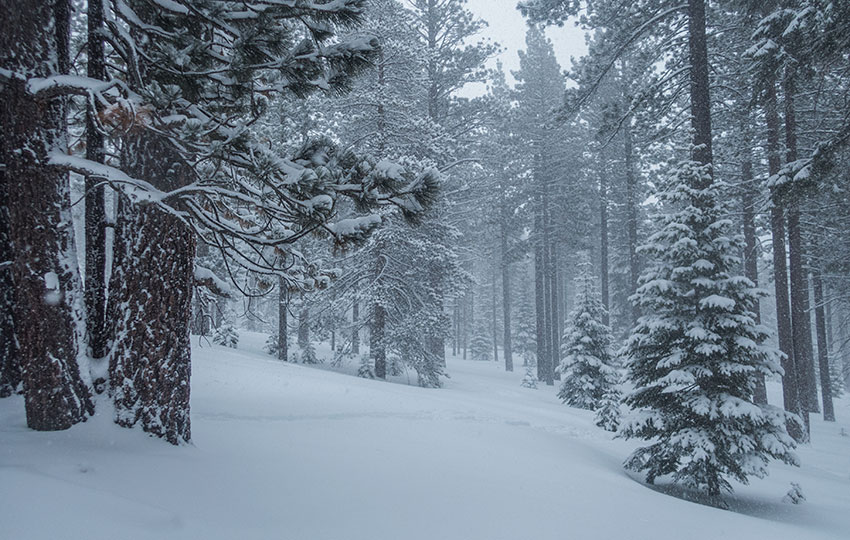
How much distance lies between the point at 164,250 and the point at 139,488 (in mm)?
2075

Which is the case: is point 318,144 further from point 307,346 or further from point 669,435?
point 307,346

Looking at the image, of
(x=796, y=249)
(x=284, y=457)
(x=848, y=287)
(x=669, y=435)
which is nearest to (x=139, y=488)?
(x=284, y=457)

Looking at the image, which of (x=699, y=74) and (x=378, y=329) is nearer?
(x=699, y=74)

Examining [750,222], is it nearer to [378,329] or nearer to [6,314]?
[378,329]

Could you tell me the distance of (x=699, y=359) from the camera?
7555 mm

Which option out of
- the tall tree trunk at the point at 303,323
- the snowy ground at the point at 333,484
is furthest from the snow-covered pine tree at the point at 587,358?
the tall tree trunk at the point at 303,323

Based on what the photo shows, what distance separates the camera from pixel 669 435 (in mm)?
7457

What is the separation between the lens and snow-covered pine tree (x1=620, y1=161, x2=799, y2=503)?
7016 mm

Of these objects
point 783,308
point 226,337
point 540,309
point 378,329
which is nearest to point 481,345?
point 540,309

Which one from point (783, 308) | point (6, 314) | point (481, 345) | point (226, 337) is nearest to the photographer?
point (6, 314)

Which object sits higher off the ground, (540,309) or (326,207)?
(326,207)

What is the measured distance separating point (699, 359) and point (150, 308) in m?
7.95

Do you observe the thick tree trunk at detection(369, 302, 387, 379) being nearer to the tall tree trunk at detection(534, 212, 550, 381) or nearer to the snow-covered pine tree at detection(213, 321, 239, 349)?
the snow-covered pine tree at detection(213, 321, 239, 349)

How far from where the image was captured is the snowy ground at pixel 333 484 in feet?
10.1
